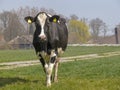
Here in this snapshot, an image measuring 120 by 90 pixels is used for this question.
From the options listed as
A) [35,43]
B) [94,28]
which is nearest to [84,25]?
[94,28]

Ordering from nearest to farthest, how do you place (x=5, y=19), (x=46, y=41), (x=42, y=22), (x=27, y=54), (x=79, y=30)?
(x=46, y=41), (x=42, y=22), (x=27, y=54), (x=5, y=19), (x=79, y=30)

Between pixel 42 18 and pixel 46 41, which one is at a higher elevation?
pixel 42 18

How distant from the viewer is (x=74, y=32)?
13125cm

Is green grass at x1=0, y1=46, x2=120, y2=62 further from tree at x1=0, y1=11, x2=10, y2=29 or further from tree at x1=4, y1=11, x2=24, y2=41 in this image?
tree at x1=0, y1=11, x2=10, y2=29

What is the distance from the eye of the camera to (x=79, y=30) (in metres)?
132

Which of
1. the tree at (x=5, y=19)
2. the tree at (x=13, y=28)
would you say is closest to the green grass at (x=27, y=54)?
the tree at (x=13, y=28)

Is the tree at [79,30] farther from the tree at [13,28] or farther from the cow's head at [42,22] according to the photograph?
the cow's head at [42,22]

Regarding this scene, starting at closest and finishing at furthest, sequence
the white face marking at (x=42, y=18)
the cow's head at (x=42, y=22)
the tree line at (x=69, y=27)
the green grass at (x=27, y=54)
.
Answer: the cow's head at (x=42, y=22)
the white face marking at (x=42, y=18)
the green grass at (x=27, y=54)
the tree line at (x=69, y=27)

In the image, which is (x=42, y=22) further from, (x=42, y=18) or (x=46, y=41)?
(x=46, y=41)

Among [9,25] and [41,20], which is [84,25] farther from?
[41,20]

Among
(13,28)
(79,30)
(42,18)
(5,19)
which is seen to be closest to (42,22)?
(42,18)

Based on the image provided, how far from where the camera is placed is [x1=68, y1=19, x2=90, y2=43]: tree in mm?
130750

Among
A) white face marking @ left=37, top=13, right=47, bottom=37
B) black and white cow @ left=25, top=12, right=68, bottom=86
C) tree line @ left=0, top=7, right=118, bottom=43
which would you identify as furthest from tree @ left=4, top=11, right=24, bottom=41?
white face marking @ left=37, top=13, right=47, bottom=37

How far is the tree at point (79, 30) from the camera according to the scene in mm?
130750
